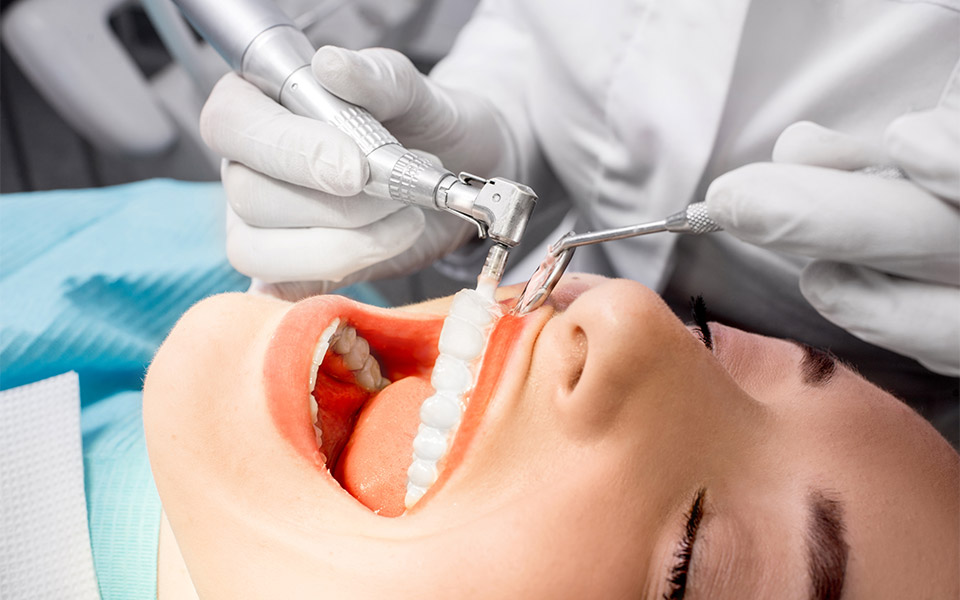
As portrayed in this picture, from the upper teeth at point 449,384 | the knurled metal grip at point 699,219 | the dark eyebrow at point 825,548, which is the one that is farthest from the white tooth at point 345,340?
the dark eyebrow at point 825,548

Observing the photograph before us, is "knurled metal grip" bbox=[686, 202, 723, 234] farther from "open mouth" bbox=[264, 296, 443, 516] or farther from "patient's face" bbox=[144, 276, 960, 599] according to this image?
"open mouth" bbox=[264, 296, 443, 516]

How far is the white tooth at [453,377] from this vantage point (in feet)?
2.27

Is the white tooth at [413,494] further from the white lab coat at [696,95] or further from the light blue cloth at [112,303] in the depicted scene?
the white lab coat at [696,95]

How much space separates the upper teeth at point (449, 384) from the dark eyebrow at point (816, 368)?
35 cm

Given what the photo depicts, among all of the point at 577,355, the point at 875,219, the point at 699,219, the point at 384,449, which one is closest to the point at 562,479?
the point at 577,355

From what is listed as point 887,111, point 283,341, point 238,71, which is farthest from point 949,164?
point 238,71


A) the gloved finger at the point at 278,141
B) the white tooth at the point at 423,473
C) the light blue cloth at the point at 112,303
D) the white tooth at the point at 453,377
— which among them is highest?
the gloved finger at the point at 278,141

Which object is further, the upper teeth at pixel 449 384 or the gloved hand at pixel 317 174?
the gloved hand at pixel 317 174

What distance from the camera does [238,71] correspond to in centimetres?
87

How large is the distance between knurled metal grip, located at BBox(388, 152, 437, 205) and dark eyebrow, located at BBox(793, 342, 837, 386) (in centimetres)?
45

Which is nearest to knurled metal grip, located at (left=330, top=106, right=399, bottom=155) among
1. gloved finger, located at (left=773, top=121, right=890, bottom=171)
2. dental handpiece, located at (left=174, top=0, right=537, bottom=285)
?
dental handpiece, located at (left=174, top=0, right=537, bottom=285)

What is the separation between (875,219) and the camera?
0.73 m

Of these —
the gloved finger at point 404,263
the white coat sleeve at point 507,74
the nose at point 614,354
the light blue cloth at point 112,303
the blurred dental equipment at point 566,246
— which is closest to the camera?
the nose at point 614,354

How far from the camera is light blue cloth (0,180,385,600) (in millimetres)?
821
